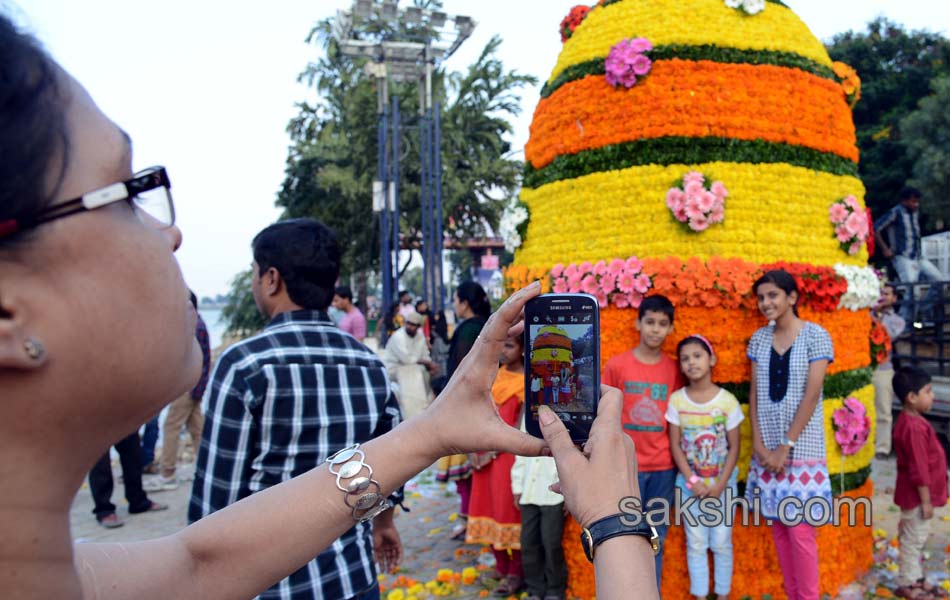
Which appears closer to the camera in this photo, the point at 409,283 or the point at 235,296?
the point at 235,296

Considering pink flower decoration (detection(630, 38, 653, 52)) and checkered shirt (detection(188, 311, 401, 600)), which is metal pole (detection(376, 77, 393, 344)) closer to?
Answer: pink flower decoration (detection(630, 38, 653, 52))

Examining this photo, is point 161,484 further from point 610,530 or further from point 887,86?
point 887,86

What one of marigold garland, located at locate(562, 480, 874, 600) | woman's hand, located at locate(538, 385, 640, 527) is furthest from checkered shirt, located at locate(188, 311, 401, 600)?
marigold garland, located at locate(562, 480, 874, 600)

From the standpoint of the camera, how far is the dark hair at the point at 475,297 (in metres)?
5.50

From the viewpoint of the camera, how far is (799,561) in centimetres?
372

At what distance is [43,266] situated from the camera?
787 millimetres

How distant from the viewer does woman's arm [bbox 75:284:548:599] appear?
121cm

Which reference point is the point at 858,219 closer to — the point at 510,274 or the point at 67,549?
the point at 510,274

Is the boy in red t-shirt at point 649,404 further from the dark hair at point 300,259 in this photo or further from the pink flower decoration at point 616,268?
the dark hair at point 300,259

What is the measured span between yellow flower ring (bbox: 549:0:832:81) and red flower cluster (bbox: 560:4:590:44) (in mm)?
399

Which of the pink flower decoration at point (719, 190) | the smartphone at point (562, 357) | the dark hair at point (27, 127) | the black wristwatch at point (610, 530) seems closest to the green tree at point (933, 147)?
the pink flower decoration at point (719, 190)

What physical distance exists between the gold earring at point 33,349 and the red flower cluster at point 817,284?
389 cm

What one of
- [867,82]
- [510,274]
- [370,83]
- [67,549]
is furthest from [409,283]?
[67,549]

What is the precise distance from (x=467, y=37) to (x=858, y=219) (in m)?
13.0
